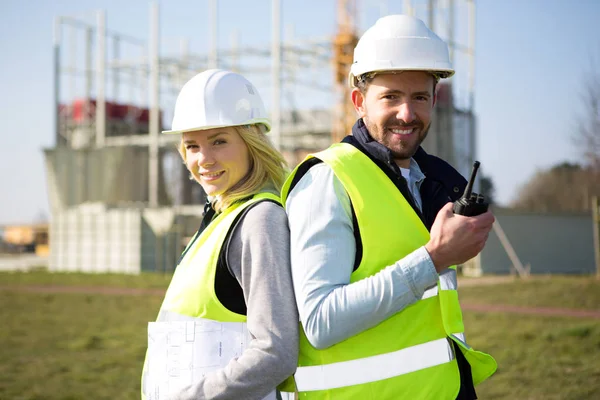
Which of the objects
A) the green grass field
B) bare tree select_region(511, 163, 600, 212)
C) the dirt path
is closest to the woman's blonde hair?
the green grass field

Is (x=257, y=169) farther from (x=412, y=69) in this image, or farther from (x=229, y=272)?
(x=412, y=69)

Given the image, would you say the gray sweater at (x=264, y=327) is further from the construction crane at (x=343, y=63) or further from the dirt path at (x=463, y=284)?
the construction crane at (x=343, y=63)

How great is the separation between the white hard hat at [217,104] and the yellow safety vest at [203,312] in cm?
31

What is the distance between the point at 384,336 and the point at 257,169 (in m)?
0.73

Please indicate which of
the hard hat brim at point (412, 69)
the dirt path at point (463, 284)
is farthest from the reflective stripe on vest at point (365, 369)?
the dirt path at point (463, 284)

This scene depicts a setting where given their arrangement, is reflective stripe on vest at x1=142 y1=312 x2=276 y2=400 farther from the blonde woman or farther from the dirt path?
the dirt path

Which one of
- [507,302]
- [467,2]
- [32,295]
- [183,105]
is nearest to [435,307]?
[183,105]

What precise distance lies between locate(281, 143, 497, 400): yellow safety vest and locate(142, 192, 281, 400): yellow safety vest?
8.3 inches

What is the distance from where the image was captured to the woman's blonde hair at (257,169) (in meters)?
2.52

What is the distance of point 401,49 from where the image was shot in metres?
2.34

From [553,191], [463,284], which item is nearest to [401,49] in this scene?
[463,284]

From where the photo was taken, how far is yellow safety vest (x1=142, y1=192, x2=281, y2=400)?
2318 millimetres

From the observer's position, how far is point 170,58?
29.9 meters

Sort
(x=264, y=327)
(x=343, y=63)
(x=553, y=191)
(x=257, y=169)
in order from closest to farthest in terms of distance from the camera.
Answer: (x=264, y=327) → (x=257, y=169) → (x=343, y=63) → (x=553, y=191)
